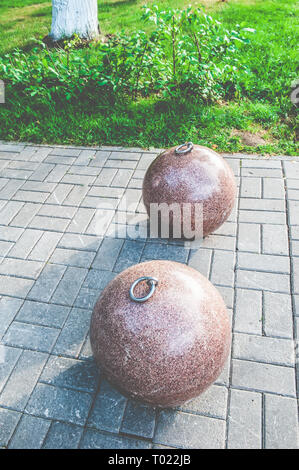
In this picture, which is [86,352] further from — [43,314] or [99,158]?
[99,158]

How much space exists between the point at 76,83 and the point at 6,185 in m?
2.43

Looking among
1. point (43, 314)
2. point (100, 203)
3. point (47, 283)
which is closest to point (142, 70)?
point (100, 203)

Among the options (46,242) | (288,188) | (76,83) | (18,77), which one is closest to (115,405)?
(46,242)

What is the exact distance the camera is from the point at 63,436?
2.56 metres

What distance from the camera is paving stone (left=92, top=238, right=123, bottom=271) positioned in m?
3.75

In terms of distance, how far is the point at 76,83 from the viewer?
626 cm

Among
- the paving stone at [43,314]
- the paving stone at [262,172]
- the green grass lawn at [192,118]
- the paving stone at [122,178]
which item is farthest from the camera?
the green grass lawn at [192,118]

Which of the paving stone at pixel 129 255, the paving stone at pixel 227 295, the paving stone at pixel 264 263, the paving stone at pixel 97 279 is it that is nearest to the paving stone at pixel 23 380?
the paving stone at pixel 97 279

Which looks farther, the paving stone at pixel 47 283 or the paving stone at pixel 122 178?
the paving stone at pixel 122 178

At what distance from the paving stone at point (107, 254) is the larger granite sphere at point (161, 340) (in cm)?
129

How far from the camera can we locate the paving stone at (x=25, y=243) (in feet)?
13.1

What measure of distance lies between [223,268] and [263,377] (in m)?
1.15

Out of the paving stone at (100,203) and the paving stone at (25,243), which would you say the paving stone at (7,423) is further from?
the paving stone at (100,203)
